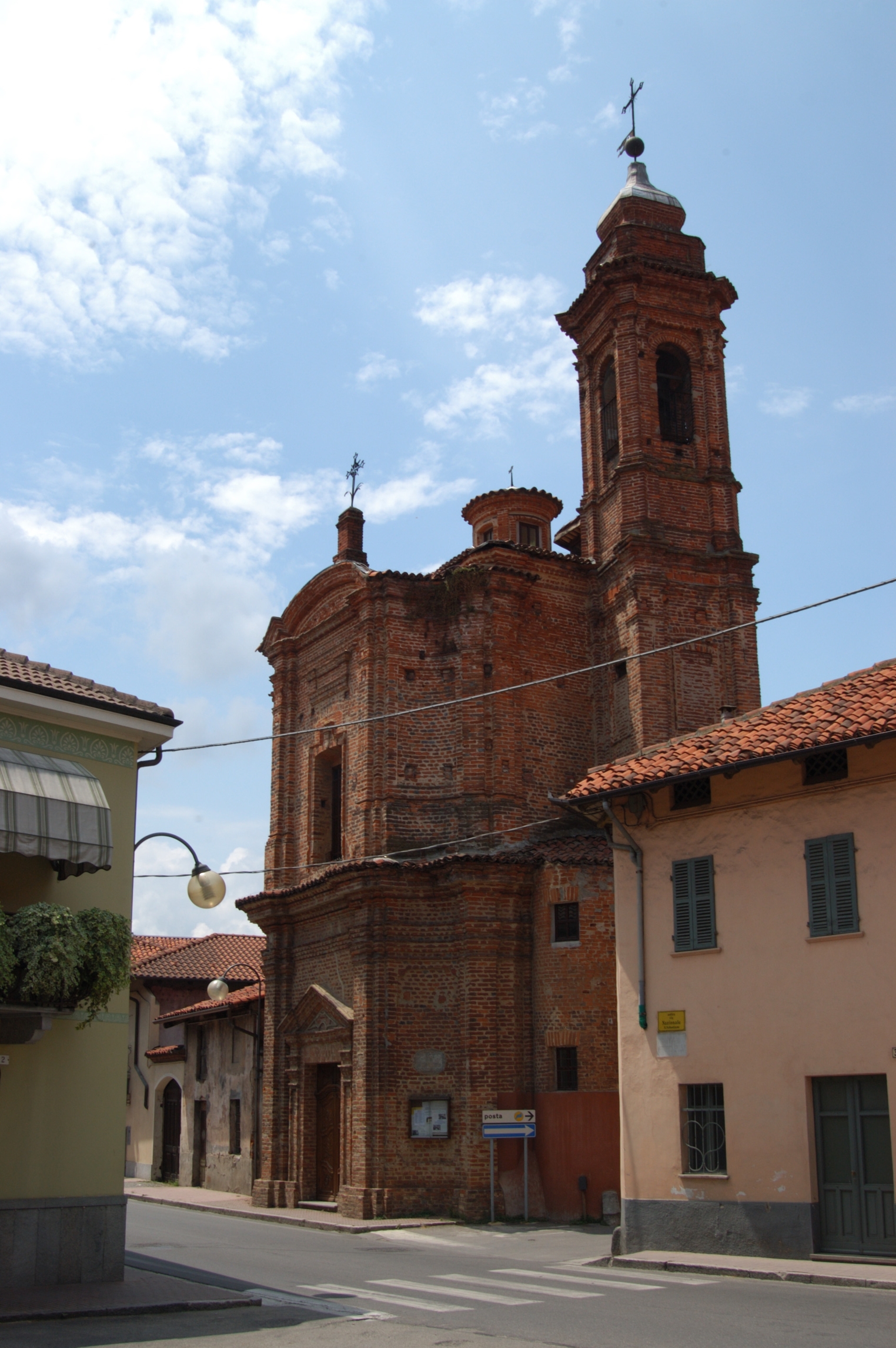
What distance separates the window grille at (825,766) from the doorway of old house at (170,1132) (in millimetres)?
23806

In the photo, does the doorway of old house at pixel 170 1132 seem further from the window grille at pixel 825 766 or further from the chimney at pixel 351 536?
the window grille at pixel 825 766

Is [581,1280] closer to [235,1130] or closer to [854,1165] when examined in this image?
[854,1165]

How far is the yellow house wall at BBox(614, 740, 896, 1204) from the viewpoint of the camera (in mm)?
14383

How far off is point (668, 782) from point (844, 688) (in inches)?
107

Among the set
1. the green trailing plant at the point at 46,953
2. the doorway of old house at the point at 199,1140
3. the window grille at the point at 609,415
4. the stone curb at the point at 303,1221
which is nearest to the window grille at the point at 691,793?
the green trailing plant at the point at 46,953

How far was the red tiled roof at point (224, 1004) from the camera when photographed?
29.0 metres

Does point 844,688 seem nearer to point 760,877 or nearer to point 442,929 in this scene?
point 760,877

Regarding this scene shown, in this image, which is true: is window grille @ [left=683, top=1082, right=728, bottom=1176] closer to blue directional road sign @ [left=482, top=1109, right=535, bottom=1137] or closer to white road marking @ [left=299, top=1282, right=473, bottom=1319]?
white road marking @ [left=299, top=1282, right=473, bottom=1319]

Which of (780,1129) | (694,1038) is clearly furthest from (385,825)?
(780,1129)

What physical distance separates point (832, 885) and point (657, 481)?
42.9ft

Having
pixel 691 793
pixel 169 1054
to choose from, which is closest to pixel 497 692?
pixel 691 793

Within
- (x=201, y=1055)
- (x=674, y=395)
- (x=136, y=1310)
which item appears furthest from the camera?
(x=201, y=1055)

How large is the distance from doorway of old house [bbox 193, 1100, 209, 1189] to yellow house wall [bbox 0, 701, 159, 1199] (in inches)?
748

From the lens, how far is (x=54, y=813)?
12.9 metres
